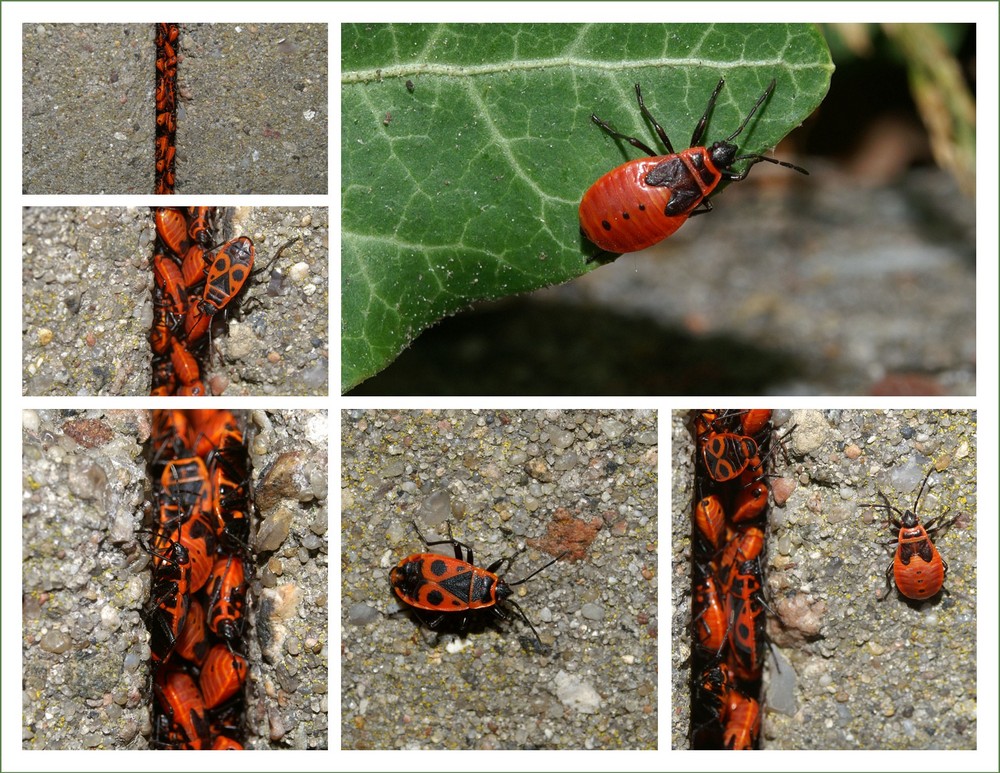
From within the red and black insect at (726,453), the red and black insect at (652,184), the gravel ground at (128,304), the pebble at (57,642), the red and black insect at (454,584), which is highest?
the red and black insect at (652,184)

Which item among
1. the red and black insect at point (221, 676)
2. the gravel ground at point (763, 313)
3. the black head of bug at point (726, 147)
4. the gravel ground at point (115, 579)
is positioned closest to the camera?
the black head of bug at point (726, 147)

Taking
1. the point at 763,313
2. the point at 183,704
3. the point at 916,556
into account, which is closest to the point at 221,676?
the point at 183,704

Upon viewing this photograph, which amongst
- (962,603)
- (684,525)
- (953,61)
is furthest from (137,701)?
(953,61)

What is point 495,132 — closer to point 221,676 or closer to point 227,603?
point 227,603

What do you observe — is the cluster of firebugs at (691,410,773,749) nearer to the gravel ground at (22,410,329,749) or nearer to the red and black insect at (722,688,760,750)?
the red and black insect at (722,688,760,750)

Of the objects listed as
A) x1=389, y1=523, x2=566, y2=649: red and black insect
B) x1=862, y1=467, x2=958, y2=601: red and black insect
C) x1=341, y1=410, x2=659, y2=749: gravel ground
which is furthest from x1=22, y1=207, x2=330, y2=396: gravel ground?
x1=862, y1=467, x2=958, y2=601: red and black insect

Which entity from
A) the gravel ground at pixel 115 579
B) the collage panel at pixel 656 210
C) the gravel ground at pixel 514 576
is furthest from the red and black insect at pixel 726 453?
the gravel ground at pixel 115 579

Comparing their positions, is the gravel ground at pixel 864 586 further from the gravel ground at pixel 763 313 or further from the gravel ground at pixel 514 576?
the gravel ground at pixel 763 313
